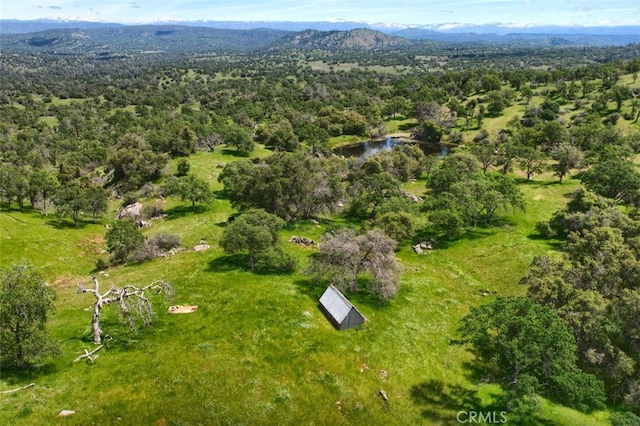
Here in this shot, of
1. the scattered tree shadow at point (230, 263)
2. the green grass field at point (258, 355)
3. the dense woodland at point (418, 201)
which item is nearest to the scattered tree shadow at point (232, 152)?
the dense woodland at point (418, 201)

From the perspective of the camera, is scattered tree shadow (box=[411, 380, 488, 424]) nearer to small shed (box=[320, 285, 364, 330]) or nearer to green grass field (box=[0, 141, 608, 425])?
green grass field (box=[0, 141, 608, 425])

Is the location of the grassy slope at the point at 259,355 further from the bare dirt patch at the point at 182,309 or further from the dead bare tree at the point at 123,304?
the dead bare tree at the point at 123,304

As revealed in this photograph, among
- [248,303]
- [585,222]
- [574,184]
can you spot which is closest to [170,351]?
[248,303]

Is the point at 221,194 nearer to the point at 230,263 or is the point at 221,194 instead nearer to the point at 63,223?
the point at 63,223

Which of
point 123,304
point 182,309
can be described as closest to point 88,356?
point 123,304

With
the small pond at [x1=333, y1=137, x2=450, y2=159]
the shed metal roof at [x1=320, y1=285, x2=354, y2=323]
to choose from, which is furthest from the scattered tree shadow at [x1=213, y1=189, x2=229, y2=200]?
the small pond at [x1=333, y1=137, x2=450, y2=159]
